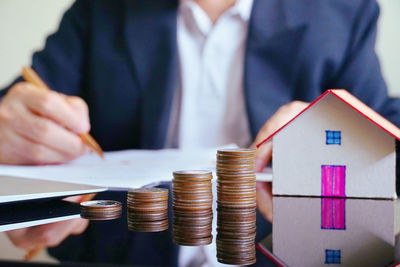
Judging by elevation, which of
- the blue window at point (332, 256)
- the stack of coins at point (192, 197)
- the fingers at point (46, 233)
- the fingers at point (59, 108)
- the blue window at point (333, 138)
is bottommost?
the blue window at point (332, 256)

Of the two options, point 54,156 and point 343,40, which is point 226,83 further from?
point 54,156

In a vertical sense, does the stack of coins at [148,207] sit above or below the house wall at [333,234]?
above

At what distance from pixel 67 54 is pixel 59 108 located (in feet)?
2.20

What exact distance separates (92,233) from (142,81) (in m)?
1.09

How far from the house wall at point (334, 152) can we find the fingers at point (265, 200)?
0.10ft

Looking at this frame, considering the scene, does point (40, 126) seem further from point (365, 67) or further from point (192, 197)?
point (365, 67)

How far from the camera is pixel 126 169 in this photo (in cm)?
90

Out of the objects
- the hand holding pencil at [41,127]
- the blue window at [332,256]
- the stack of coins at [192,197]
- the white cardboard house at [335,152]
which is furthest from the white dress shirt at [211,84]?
the blue window at [332,256]

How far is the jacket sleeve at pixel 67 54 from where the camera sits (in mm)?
1598

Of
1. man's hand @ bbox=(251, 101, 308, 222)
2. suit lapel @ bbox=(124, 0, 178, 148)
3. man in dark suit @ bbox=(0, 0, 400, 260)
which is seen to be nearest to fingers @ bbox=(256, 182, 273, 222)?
man's hand @ bbox=(251, 101, 308, 222)

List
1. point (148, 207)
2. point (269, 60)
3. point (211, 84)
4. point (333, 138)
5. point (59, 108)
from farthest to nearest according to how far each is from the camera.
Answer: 1. point (211, 84)
2. point (269, 60)
3. point (59, 108)
4. point (333, 138)
5. point (148, 207)

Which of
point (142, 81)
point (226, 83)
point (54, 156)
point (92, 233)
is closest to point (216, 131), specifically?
point (226, 83)

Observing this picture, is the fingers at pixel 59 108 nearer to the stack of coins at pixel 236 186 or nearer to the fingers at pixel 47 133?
the fingers at pixel 47 133

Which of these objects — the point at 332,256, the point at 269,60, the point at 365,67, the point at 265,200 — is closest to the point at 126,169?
the point at 265,200
